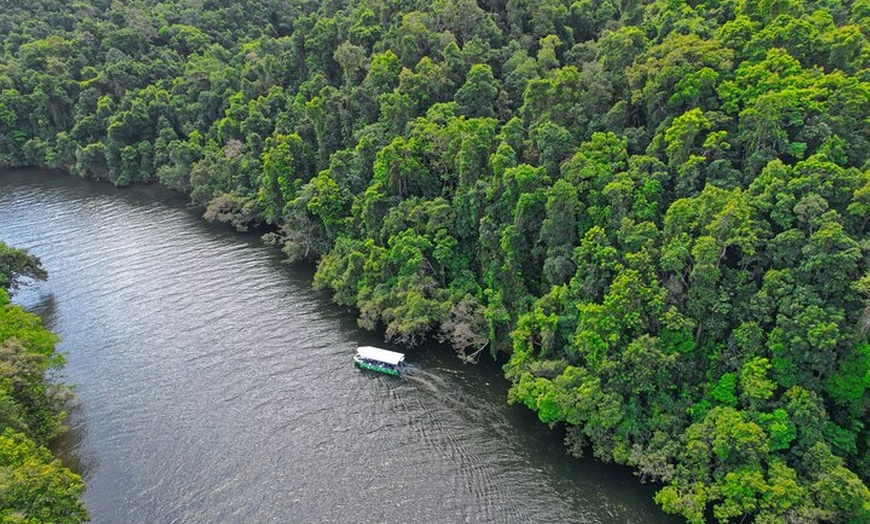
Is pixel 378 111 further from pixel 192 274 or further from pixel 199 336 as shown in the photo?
pixel 199 336

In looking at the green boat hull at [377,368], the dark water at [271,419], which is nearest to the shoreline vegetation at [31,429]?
the dark water at [271,419]

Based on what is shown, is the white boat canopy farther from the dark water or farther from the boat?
the dark water

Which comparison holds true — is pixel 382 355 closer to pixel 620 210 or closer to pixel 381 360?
pixel 381 360

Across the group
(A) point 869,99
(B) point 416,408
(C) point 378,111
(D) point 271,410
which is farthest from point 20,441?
(A) point 869,99

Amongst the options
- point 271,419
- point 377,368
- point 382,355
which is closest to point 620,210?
point 382,355

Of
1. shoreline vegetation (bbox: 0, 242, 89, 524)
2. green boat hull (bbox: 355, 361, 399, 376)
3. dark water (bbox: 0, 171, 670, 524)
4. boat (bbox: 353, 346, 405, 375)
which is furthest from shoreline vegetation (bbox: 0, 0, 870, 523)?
shoreline vegetation (bbox: 0, 242, 89, 524)

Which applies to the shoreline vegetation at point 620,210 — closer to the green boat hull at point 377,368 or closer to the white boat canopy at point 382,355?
the white boat canopy at point 382,355
